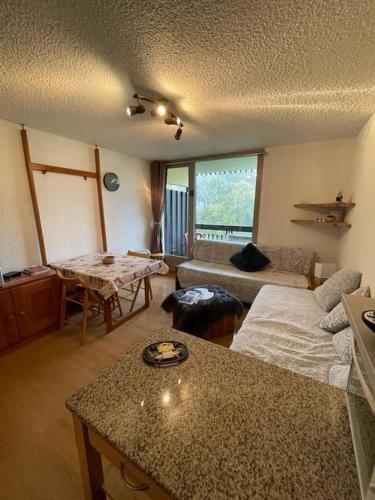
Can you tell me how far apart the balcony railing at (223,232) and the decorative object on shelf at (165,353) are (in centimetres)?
319

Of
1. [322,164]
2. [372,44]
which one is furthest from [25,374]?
[322,164]

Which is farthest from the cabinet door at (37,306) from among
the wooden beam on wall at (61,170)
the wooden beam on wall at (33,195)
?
the wooden beam on wall at (61,170)

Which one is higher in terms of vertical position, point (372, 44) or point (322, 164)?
point (372, 44)

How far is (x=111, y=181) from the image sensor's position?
371 centimetres

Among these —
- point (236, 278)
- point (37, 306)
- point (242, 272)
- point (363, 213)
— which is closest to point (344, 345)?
point (363, 213)

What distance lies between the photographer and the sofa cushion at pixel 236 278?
117 inches

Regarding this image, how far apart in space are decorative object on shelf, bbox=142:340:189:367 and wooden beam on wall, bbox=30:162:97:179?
282 cm

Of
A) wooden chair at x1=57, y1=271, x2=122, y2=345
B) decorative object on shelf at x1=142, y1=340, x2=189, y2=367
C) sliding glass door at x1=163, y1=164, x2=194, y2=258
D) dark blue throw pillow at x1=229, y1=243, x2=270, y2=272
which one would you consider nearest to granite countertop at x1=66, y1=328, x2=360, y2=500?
decorative object on shelf at x1=142, y1=340, x2=189, y2=367

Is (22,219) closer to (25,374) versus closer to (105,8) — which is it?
(25,374)

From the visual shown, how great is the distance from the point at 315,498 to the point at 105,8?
2.00 metres

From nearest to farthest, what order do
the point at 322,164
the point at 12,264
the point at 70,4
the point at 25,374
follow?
1. the point at 70,4
2. the point at 25,374
3. the point at 12,264
4. the point at 322,164

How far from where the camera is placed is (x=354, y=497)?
0.51m

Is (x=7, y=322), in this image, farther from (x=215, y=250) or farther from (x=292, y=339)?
(x=215, y=250)

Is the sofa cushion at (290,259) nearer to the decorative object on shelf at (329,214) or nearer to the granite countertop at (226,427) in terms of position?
the decorative object on shelf at (329,214)
